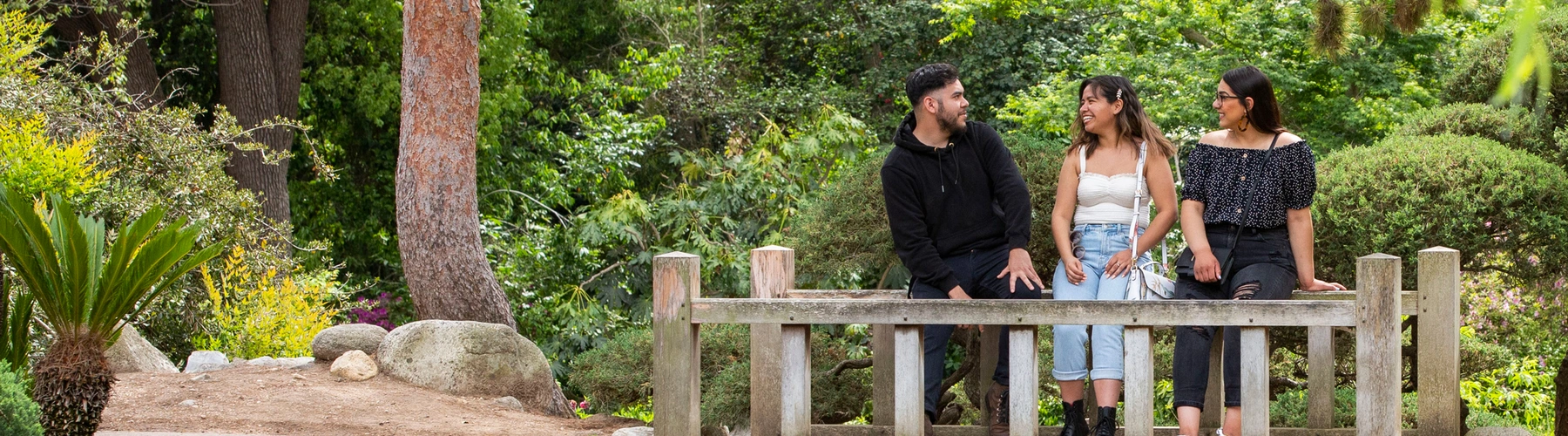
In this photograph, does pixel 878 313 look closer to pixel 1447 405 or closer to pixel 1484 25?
pixel 1447 405

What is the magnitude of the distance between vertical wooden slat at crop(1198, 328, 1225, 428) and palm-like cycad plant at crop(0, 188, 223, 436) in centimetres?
356

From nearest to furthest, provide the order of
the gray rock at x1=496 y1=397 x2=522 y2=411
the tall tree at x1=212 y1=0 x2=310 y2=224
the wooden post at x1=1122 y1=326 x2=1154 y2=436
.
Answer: the wooden post at x1=1122 y1=326 x2=1154 y2=436
the gray rock at x1=496 y1=397 x2=522 y2=411
the tall tree at x1=212 y1=0 x2=310 y2=224

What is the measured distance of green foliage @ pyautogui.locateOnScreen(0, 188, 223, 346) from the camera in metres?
4.48

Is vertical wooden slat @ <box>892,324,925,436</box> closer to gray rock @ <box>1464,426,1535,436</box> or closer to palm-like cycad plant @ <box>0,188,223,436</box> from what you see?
gray rock @ <box>1464,426,1535,436</box>

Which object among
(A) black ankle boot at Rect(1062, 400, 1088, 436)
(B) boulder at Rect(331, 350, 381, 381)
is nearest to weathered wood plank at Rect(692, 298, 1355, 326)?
(A) black ankle boot at Rect(1062, 400, 1088, 436)

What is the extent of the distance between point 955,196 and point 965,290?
1.06 ft

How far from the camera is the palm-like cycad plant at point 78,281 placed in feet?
14.8

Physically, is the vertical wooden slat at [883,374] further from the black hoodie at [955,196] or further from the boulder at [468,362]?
the boulder at [468,362]

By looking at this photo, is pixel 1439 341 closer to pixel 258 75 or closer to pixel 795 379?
pixel 795 379

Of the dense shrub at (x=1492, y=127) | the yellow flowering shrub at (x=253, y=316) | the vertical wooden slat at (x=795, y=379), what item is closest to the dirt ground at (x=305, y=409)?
the yellow flowering shrub at (x=253, y=316)

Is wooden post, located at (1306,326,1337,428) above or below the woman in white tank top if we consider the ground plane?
below

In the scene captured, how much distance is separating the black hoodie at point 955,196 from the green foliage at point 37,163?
5094 millimetres

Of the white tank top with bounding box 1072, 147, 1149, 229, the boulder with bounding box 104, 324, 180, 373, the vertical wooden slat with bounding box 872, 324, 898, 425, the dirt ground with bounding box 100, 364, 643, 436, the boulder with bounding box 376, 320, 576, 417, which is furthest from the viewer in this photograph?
the boulder with bounding box 104, 324, 180, 373

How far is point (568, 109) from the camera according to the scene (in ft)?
53.7
